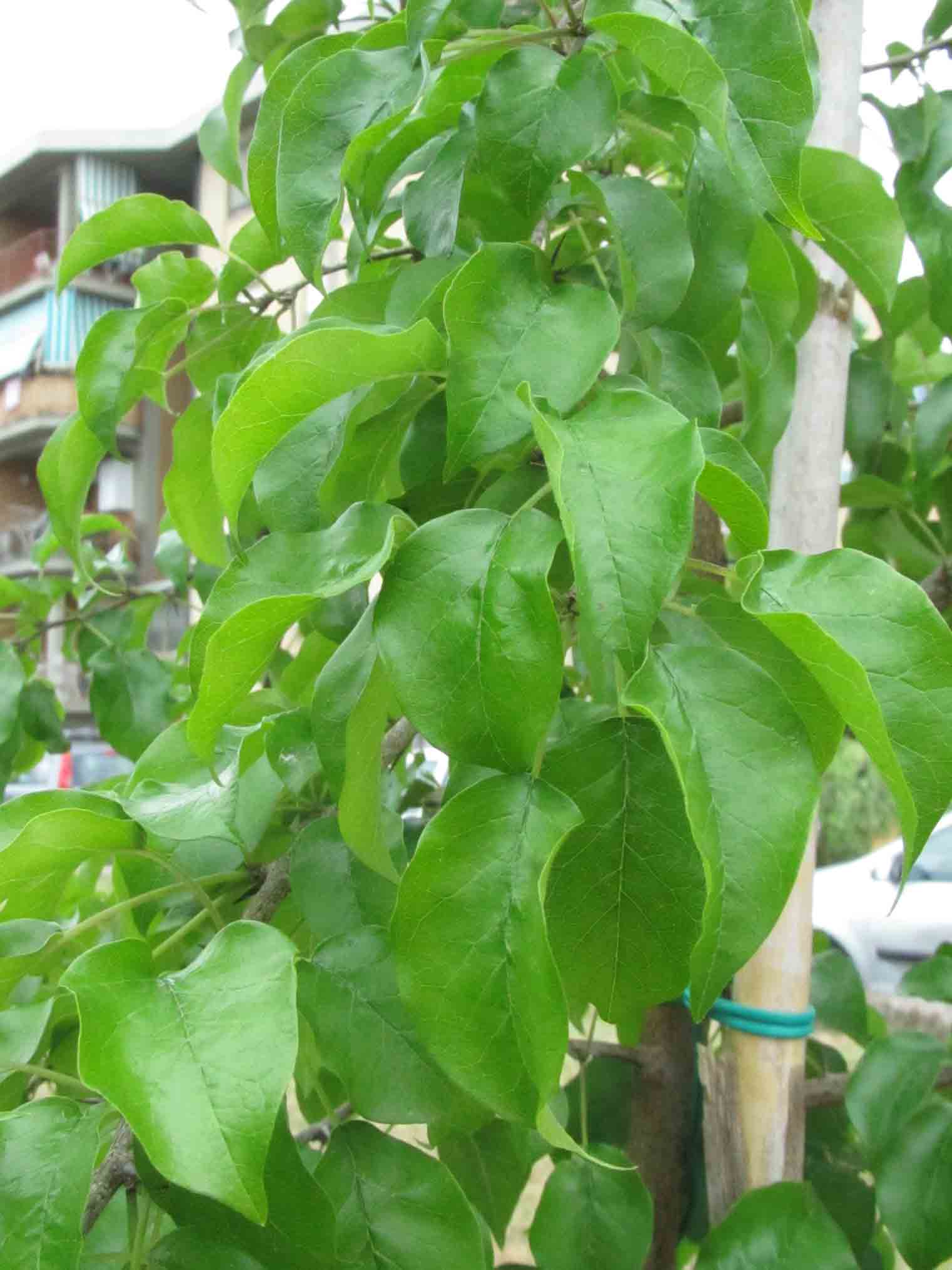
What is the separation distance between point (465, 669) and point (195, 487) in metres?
0.26

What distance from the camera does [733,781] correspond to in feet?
0.74

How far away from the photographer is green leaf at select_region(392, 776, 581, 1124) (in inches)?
8.5

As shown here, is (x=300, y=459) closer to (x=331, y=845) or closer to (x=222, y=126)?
(x=331, y=845)

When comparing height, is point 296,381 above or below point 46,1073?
above

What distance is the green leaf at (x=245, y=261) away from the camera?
16.4 inches

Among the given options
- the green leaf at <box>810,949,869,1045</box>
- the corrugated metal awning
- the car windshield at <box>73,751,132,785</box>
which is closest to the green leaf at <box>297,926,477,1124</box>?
the green leaf at <box>810,949,869,1045</box>

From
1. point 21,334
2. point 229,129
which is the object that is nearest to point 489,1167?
point 229,129

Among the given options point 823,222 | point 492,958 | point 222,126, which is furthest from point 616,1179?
point 222,126

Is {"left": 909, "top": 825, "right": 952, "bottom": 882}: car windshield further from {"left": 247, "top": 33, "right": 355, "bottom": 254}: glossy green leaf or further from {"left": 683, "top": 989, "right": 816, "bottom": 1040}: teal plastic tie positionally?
{"left": 247, "top": 33, "right": 355, "bottom": 254}: glossy green leaf

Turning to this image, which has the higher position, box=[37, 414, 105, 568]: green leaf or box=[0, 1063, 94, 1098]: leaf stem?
box=[37, 414, 105, 568]: green leaf

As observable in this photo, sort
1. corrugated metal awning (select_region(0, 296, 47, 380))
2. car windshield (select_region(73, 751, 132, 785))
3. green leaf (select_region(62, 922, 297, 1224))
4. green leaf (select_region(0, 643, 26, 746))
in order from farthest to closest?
1. corrugated metal awning (select_region(0, 296, 47, 380))
2. car windshield (select_region(73, 751, 132, 785))
3. green leaf (select_region(0, 643, 26, 746))
4. green leaf (select_region(62, 922, 297, 1224))

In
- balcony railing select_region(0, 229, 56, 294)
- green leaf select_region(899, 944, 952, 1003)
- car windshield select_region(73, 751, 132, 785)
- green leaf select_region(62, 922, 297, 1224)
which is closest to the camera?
green leaf select_region(62, 922, 297, 1224)

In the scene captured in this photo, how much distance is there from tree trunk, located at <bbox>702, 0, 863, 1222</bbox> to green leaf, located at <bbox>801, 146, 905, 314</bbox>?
0.05 meters

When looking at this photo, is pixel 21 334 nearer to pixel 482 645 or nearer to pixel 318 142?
pixel 318 142
